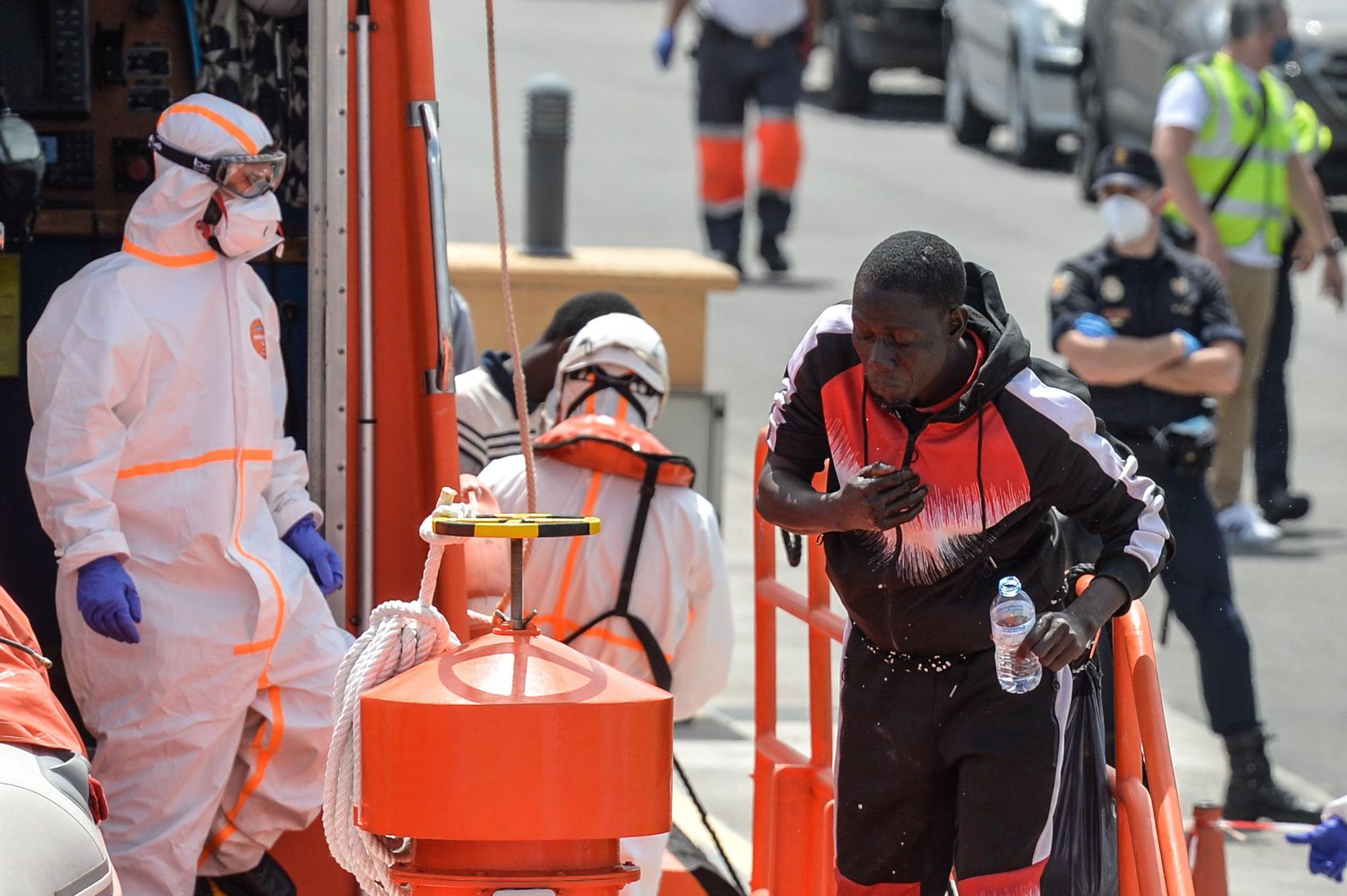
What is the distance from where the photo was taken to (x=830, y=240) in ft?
52.5

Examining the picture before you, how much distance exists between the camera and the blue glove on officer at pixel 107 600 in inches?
165

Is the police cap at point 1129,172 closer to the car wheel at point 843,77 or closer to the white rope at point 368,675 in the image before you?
the white rope at point 368,675

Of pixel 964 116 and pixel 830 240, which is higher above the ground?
pixel 964 116

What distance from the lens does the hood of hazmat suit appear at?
14.2 feet

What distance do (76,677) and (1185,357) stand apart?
379 centimetres

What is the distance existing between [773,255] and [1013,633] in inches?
433

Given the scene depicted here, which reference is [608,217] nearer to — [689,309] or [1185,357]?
[689,309]

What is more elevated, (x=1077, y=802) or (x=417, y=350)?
(x=417, y=350)

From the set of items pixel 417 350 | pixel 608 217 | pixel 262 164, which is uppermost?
pixel 262 164

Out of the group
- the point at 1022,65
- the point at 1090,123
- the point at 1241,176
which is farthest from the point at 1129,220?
the point at 1022,65

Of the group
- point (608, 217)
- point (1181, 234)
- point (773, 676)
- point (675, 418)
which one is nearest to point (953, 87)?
point (608, 217)

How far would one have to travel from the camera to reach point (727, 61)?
45.1 ft

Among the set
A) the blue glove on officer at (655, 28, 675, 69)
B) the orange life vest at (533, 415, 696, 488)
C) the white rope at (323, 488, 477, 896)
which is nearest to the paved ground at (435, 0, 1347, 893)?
the blue glove on officer at (655, 28, 675, 69)

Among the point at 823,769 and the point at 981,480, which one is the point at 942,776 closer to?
the point at 981,480
